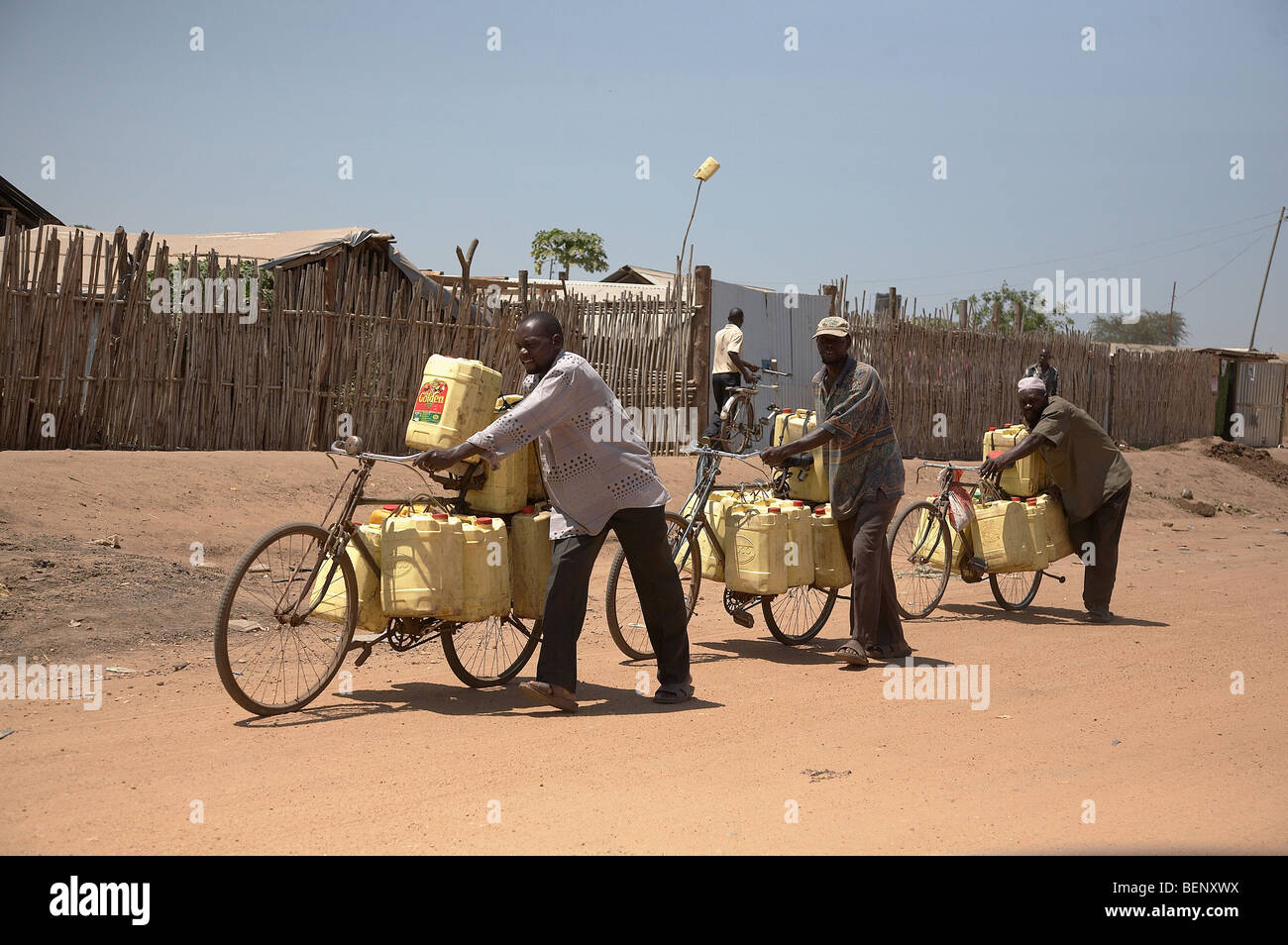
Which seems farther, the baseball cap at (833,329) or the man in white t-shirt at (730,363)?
the man in white t-shirt at (730,363)

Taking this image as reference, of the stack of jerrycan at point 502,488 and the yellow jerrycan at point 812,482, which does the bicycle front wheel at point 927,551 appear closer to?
the yellow jerrycan at point 812,482

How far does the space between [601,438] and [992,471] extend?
434 cm

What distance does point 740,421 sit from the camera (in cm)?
1581

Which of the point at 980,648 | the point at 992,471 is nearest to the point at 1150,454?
the point at 992,471

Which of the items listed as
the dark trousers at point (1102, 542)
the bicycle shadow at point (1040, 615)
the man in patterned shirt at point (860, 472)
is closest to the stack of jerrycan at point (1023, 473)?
the dark trousers at point (1102, 542)

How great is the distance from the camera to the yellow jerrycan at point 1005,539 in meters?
8.88

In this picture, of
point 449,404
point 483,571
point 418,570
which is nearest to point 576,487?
point 483,571

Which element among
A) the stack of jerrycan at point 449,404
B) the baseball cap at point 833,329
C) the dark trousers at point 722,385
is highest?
the baseball cap at point 833,329

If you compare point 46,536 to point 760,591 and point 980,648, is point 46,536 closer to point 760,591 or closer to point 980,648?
point 760,591

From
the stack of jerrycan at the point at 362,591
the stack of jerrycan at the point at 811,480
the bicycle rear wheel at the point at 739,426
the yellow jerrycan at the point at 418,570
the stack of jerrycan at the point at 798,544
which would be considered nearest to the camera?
the yellow jerrycan at the point at 418,570

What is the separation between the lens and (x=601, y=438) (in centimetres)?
575

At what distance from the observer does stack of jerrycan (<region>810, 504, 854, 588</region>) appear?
734 centimetres

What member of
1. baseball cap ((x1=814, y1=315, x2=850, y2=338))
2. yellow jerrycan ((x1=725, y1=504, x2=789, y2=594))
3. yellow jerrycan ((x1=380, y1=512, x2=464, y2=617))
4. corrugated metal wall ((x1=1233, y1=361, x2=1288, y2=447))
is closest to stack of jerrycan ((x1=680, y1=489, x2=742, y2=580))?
yellow jerrycan ((x1=725, y1=504, x2=789, y2=594))

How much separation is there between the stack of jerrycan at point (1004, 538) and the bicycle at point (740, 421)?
5.15 m
